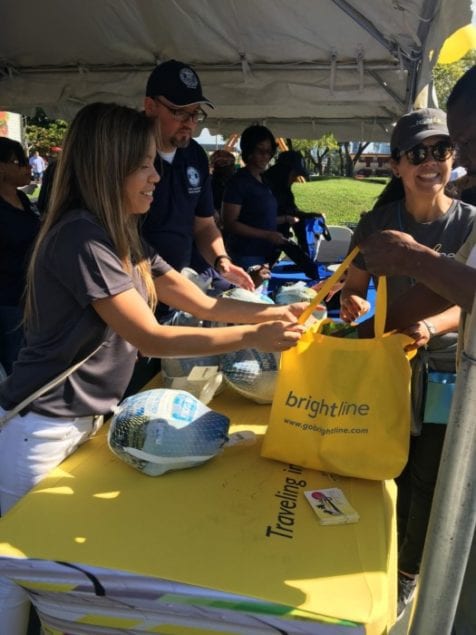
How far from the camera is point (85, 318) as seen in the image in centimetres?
157

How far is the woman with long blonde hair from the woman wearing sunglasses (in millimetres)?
662

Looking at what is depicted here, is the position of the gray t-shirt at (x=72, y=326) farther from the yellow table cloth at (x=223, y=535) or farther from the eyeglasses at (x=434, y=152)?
the eyeglasses at (x=434, y=152)

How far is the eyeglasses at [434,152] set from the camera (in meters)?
2.06

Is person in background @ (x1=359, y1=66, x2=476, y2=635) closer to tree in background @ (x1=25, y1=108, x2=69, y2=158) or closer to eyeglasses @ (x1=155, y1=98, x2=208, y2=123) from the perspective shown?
eyeglasses @ (x1=155, y1=98, x2=208, y2=123)

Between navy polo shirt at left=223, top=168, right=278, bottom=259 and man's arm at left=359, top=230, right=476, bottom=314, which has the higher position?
navy polo shirt at left=223, top=168, right=278, bottom=259

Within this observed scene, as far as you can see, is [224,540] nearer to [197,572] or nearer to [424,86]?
[197,572]

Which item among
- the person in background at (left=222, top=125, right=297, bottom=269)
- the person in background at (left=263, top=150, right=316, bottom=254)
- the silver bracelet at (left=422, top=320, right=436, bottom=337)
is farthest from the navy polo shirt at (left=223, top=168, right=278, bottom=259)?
the silver bracelet at (left=422, top=320, right=436, bottom=337)

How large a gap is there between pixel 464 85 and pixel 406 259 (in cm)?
53

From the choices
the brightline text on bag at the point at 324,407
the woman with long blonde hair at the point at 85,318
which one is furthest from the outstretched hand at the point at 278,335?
the brightline text on bag at the point at 324,407

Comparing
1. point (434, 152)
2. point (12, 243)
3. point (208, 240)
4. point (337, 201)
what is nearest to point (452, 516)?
point (434, 152)

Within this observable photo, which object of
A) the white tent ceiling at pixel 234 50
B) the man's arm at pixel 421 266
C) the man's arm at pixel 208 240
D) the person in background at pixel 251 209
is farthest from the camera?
the person in background at pixel 251 209

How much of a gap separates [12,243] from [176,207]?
129 centimetres

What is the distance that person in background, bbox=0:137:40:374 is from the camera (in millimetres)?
3416

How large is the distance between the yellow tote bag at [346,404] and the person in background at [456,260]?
18 cm
